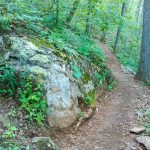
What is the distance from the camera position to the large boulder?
647cm

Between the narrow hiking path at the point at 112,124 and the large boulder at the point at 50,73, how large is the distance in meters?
0.48

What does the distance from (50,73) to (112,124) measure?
2267mm

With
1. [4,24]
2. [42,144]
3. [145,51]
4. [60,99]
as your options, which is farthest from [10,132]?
[145,51]

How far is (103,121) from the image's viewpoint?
765cm

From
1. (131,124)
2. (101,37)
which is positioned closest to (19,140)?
(131,124)

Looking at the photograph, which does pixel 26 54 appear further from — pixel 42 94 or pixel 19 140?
pixel 19 140

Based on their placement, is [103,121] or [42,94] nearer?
[42,94]

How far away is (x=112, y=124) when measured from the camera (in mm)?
7508

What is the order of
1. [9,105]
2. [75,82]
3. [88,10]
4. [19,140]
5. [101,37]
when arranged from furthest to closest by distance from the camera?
1. [101,37]
2. [88,10]
3. [75,82]
4. [9,105]
5. [19,140]

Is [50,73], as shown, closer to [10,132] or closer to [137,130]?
[10,132]

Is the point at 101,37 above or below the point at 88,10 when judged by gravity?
below

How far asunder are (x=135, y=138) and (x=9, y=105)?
3152mm

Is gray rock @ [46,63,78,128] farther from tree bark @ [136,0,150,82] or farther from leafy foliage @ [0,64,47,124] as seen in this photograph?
tree bark @ [136,0,150,82]

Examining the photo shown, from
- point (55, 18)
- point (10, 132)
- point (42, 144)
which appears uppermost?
point (55, 18)
